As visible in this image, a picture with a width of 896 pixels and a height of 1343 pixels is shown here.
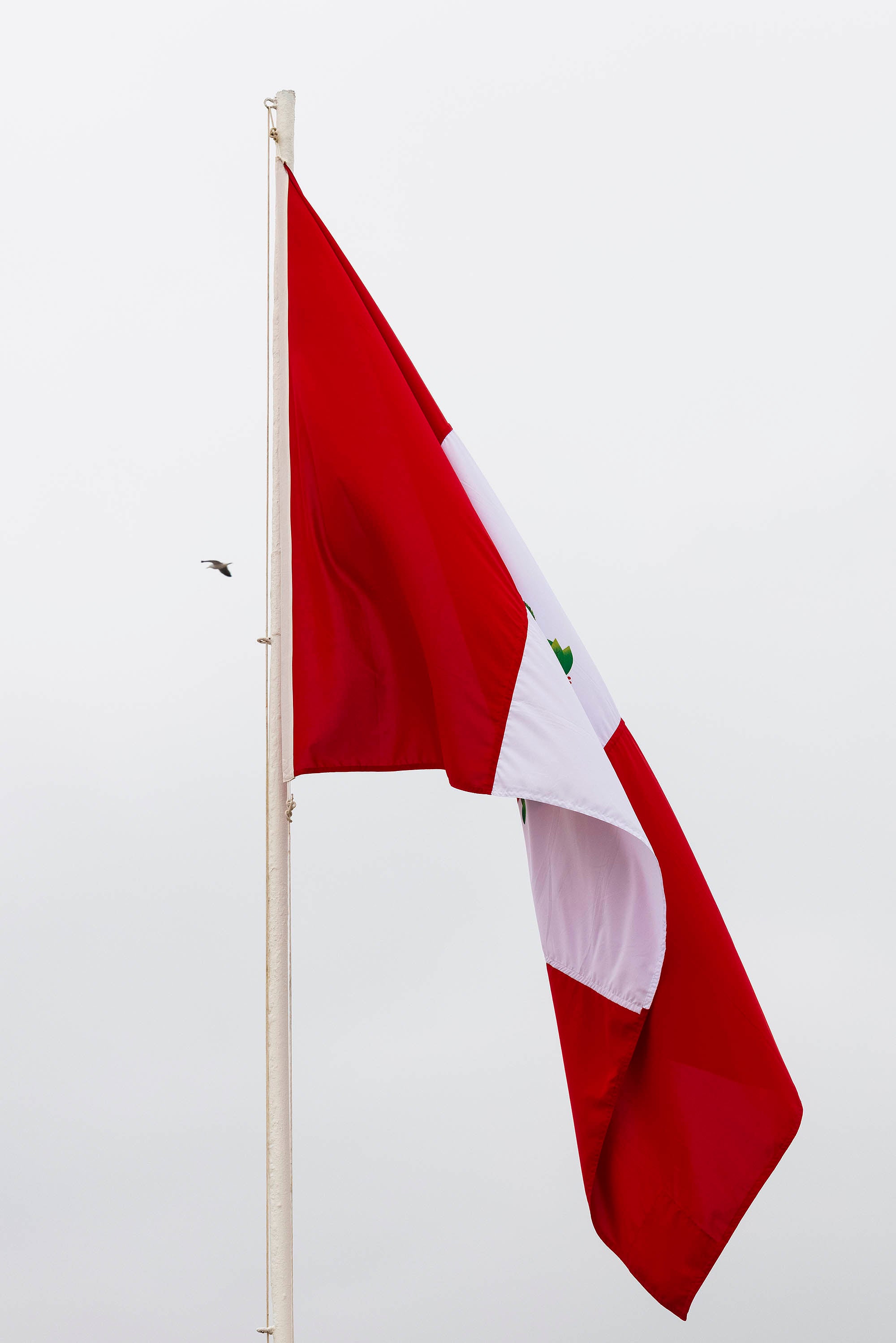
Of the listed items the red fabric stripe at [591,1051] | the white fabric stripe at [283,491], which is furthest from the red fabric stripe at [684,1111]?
the white fabric stripe at [283,491]

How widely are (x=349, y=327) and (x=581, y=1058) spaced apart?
5.48m

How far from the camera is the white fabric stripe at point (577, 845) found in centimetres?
1030

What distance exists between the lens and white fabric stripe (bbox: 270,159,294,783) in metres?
10.5

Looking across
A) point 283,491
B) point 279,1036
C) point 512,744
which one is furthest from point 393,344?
point 279,1036

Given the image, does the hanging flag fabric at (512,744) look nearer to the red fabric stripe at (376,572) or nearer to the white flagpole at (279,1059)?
the red fabric stripe at (376,572)

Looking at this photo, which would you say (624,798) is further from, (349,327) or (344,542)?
(349,327)

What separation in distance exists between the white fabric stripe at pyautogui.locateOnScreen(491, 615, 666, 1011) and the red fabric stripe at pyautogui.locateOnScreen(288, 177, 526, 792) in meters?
0.19

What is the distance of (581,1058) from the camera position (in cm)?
1116

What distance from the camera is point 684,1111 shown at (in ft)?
36.0

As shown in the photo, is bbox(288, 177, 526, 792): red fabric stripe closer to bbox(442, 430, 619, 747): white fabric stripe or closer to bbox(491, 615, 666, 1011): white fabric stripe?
bbox(491, 615, 666, 1011): white fabric stripe

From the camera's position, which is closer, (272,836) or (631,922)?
(272,836)

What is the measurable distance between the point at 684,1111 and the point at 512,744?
2946 mm

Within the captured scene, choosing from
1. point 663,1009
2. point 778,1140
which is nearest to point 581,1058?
point 663,1009

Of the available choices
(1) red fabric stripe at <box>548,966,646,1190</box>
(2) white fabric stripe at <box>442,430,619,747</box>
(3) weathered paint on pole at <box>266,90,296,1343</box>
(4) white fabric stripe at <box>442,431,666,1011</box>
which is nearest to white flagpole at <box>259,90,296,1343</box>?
(3) weathered paint on pole at <box>266,90,296,1343</box>
